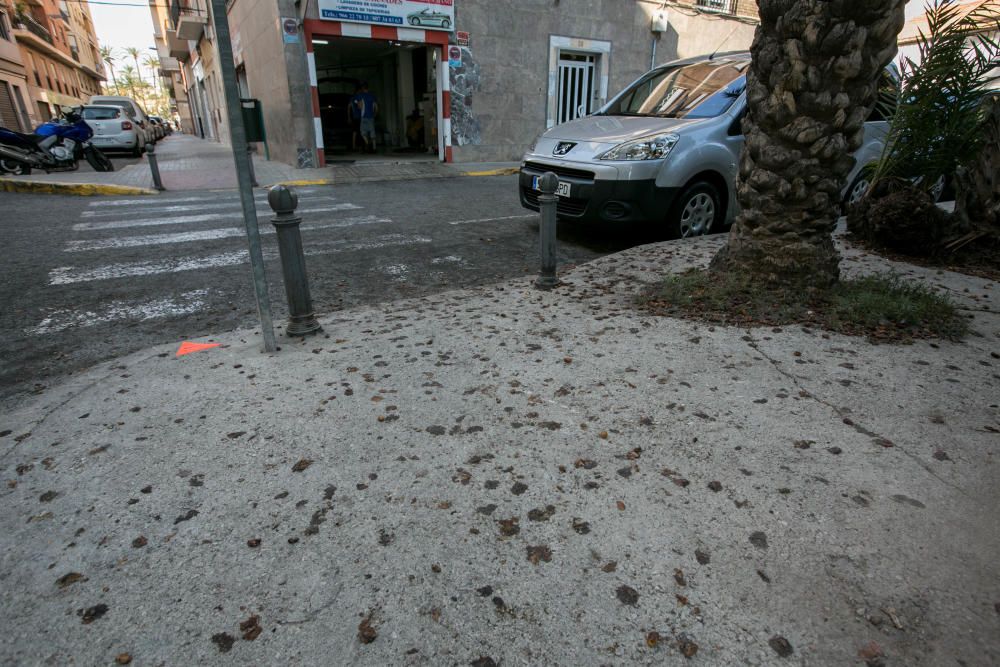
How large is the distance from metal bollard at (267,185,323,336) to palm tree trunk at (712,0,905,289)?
308 cm

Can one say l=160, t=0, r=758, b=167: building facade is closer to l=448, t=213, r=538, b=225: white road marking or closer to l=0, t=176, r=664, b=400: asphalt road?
l=0, t=176, r=664, b=400: asphalt road

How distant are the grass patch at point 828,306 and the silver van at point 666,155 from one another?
5.42ft

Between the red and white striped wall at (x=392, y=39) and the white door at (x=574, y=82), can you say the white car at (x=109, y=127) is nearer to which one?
the red and white striped wall at (x=392, y=39)

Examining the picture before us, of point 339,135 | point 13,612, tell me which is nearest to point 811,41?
point 13,612

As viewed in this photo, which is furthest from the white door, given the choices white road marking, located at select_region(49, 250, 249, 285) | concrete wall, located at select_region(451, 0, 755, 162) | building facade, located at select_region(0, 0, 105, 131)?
building facade, located at select_region(0, 0, 105, 131)

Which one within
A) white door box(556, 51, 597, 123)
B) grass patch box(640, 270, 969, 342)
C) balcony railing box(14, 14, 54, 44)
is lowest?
grass patch box(640, 270, 969, 342)

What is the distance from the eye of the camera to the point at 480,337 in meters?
3.74

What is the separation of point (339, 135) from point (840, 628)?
21242 millimetres

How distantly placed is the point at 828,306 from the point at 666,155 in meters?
2.43

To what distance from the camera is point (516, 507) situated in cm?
217

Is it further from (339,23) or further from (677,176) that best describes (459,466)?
(339,23)

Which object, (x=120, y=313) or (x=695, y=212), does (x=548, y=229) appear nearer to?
(x=695, y=212)

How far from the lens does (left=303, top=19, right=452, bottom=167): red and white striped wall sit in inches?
519

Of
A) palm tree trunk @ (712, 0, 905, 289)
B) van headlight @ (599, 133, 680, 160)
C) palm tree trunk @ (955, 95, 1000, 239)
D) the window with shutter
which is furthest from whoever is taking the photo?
the window with shutter
